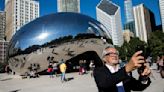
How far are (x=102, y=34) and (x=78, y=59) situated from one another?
142 inches

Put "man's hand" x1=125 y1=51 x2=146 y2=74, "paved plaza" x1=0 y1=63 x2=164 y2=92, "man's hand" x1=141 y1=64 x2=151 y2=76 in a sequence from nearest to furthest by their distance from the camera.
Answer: "man's hand" x1=125 y1=51 x2=146 y2=74 → "man's hand" x1=141 y1=64 x2=151 y2=76 → "paved plaza" x1=0 y1=63 x2=164 y2=92

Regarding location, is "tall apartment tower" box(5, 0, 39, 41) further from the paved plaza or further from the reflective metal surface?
the paved plaza

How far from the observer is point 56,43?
23578 mm

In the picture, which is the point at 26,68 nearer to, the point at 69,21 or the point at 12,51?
the point at 12,51

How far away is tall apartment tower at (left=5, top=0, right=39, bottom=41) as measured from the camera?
6235 inches

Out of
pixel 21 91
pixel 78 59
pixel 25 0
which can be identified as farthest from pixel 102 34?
pixel 25 0

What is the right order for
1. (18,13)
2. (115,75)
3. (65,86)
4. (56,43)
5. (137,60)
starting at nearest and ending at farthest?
(137,60)
(115,75)
(65,86)
(56,43)
(18,13)

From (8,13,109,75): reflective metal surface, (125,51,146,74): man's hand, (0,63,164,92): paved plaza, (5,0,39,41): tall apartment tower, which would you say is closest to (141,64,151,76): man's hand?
(125,51,146,74): man's hand

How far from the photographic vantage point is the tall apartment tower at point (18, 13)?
158375 millimetres

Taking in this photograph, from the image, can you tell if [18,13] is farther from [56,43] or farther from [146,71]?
[146,71]

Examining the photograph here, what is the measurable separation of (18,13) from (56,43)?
14301cm

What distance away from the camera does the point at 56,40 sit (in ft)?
77.1

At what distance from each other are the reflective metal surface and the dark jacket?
67.4 feet

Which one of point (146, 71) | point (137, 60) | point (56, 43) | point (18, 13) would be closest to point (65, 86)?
point (56, 43)
